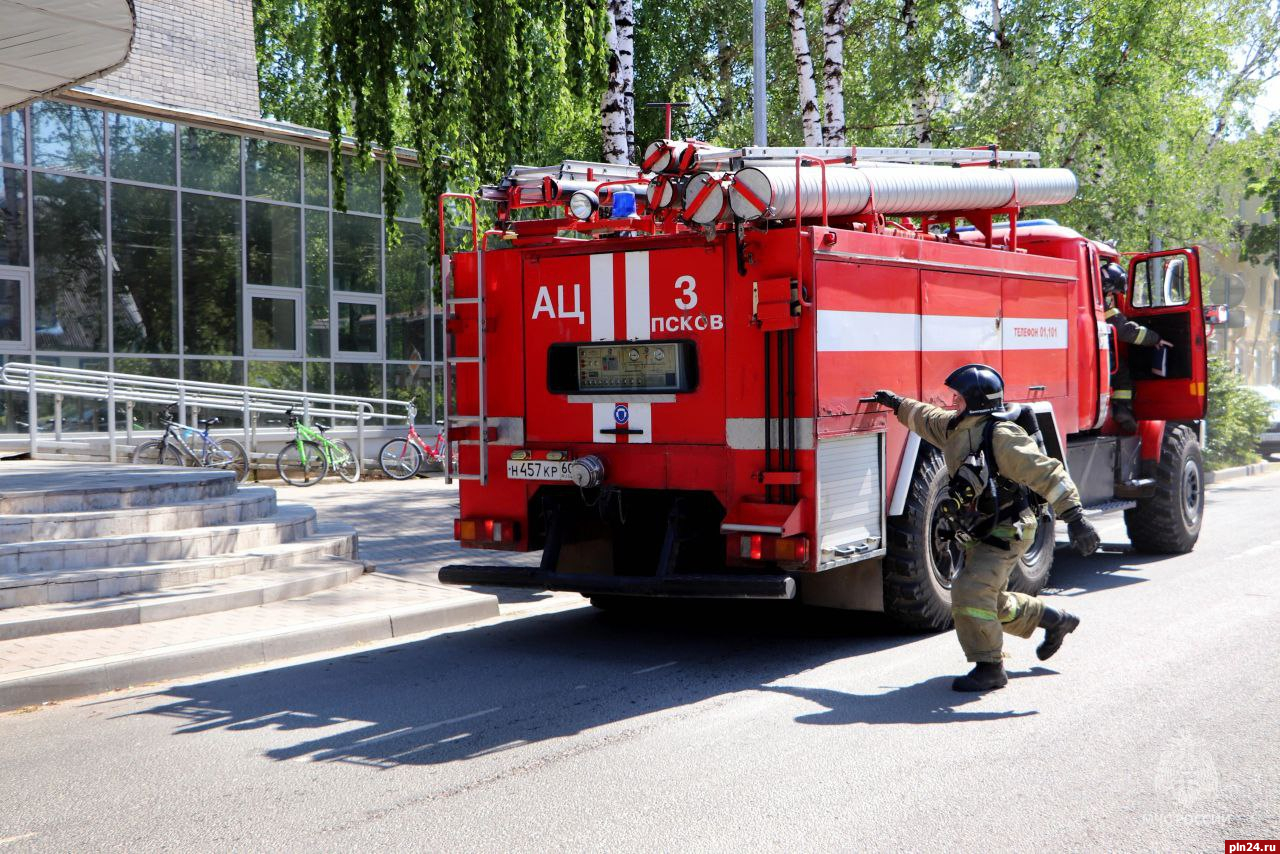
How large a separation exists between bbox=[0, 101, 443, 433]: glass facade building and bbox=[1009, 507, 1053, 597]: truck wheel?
1039 cm

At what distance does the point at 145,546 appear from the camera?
9.10 metres

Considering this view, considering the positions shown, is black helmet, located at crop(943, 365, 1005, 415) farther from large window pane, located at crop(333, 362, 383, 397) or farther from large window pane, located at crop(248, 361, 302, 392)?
large window pane, located at crop(333, 362, 383, 397)

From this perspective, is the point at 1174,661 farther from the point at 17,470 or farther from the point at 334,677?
the point at 17,470

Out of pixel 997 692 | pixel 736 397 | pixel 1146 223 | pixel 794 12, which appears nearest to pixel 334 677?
pixel 736 397

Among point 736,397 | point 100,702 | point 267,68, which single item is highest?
point 267,68

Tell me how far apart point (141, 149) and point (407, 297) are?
515 cm

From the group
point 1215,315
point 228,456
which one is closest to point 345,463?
point 228,456

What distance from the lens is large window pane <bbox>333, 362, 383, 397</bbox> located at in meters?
20.2

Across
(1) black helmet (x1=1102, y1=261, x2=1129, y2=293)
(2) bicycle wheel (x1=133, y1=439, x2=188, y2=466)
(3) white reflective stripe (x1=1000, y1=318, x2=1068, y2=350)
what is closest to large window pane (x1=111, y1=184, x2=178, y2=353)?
(2) bicycle wheel (x1=133, y1=439, x2=188, y2=466)

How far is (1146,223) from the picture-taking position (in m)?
20.2

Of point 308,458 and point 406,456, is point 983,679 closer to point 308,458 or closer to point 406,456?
point 308,458

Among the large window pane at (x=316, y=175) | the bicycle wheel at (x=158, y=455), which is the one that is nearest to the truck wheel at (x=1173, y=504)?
the bicycle wheel at (x=158, y=455)

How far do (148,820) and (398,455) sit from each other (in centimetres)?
1434

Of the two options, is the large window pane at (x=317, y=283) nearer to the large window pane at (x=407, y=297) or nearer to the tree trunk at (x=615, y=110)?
the large window pane at (x=407, y=297)
